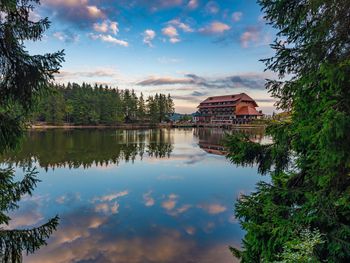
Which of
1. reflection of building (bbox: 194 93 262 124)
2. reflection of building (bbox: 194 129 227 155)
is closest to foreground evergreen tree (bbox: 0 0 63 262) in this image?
reflection of building (bbox: 194 129 227 155)

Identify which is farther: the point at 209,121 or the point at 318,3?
the point at 209,121

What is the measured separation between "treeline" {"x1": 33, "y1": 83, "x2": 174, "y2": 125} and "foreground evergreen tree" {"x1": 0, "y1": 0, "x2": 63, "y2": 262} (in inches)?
2774

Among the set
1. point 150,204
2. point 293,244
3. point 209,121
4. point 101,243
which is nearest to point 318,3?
point 293,244

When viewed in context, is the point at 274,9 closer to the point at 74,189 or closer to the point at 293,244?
the point at 293,244

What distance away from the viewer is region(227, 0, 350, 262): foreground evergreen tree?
3.64 m

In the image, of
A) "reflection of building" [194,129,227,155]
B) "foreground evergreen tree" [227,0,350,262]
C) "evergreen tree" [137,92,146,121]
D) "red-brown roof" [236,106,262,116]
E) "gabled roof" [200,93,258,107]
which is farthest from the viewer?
"evergreen tree" [137,92,146,121]

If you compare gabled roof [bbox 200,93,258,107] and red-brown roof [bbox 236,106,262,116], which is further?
gabled roof [bbox 200,93,258,107]

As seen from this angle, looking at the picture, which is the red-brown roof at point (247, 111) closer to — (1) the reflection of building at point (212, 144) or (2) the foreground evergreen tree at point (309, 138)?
(1) the reflection of building at point (212, 144)

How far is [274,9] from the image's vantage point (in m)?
4.88

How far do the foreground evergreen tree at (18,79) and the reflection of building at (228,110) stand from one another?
85707 millimetres

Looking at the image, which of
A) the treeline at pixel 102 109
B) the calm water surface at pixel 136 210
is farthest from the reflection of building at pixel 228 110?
the calm water surface at pixel 136 210

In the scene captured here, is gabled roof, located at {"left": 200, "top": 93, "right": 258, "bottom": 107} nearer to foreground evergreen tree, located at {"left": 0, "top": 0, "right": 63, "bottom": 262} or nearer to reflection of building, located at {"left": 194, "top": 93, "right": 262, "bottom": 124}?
reflection of building, located at {"left": 194, "top": 93, "right": 262, "bottom": 124}

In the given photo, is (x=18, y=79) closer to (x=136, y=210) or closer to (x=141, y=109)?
(x=136, y=210)

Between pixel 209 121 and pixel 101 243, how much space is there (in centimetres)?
9307
